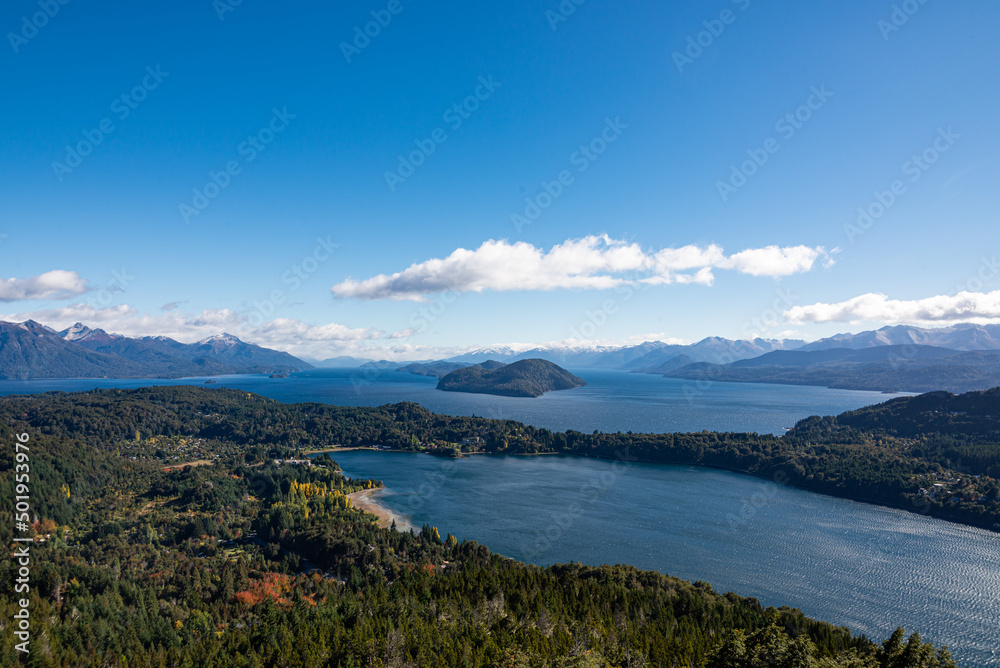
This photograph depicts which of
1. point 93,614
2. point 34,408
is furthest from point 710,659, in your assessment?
point 34,408

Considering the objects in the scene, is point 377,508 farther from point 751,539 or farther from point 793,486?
point 793,486

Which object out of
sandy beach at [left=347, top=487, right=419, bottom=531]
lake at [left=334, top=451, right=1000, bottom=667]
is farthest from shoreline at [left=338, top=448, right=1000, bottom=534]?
lake at [left=334, top=451, right=1000, bottom=667]

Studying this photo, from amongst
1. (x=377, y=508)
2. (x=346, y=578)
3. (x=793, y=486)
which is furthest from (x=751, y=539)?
(x=377, y=508)

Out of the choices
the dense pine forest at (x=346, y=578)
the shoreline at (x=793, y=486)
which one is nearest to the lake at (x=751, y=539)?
the shoreline at (x=793, y=486)

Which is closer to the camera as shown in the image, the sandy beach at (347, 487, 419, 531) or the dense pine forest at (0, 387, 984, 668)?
the dense pine forest at (0, 387, 984, 668)

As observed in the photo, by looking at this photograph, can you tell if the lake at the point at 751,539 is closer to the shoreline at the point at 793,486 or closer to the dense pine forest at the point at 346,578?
the shoreline at the point at 793,486

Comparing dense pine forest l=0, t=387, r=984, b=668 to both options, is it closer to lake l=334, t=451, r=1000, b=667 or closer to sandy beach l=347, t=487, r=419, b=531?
sandy beach l=347, t=487, r=419, b=531

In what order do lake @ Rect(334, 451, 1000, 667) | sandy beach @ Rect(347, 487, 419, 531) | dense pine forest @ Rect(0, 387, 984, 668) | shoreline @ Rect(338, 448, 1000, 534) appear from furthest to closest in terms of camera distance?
shoreline @ Rect(338, 448, 1000, 534), sandy beach @ Rect(347, 487, 419, 531), lake @ Rect(334, 451, 1000, 667), dense pine forest @ Rect(0, 387, 984, 668)
